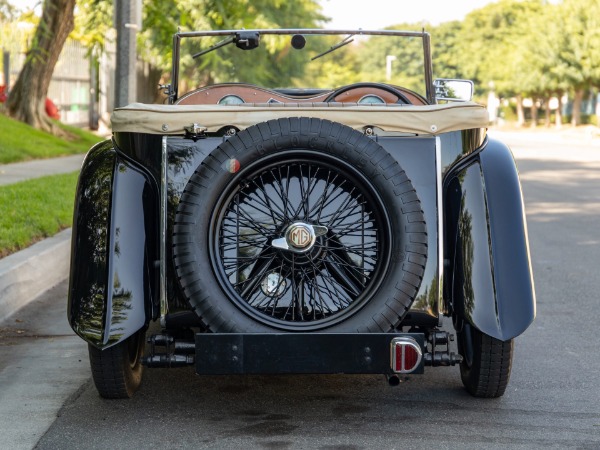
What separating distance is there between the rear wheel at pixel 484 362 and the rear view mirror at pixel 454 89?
221 cm

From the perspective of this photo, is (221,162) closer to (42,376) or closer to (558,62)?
(42,376)

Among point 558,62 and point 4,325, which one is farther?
point 558,62

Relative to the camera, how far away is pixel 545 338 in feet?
21.4

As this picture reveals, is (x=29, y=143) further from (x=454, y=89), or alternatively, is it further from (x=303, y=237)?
(x=303, y=237)

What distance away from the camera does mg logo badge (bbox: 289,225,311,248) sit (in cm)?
441

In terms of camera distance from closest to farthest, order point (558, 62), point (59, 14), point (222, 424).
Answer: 1. point (222, 424)
2. point (59, 14)
3. point (558, 62)

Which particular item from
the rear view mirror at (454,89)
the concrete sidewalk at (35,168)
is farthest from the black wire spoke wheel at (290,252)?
the concrete sidewalk at (35,168)

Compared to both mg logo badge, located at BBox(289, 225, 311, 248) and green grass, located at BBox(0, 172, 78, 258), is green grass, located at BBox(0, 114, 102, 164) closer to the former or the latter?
green grass, located at BBox(0, 172, 78, 258)

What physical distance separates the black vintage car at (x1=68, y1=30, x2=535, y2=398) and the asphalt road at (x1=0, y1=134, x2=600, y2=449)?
0.74ft

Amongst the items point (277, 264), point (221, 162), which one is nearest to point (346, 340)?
point (277, 264)

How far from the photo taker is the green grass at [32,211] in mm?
8750

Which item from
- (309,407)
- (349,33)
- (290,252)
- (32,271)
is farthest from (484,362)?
(32,271)

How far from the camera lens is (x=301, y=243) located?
4.41 meters

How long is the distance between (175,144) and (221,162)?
426mm
